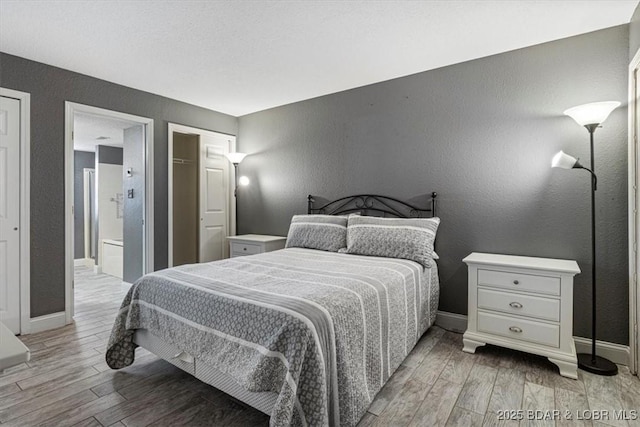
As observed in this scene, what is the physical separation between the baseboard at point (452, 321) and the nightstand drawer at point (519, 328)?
443 millimetres

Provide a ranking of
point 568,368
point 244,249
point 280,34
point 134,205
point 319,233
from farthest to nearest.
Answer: point 134,205
point 244,249
point 319,233
point 280,34
point 568,368

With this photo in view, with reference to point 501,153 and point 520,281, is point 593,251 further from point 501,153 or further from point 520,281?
point 501,153

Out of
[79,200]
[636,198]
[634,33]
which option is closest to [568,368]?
[636,198]

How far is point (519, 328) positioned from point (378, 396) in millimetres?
1199

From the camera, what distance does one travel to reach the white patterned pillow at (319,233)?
3219 millimetres

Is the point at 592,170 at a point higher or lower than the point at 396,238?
higher

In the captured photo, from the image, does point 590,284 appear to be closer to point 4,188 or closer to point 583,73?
point 583,73

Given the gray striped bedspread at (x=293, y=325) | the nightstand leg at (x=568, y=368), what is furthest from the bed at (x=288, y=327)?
the nightstand leg at (x=568, y=368)

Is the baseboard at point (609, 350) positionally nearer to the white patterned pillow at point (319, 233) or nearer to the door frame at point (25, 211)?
the white patterned pillow at point (319, 233)

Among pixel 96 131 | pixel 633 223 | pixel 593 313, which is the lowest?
pixel 593 313

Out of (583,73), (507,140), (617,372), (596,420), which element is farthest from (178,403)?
(583,73)

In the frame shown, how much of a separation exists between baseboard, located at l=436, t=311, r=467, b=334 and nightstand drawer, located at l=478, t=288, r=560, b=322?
0.51 metres

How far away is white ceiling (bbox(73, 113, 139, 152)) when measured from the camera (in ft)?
14.1

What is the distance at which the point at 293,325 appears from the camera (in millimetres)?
1439
